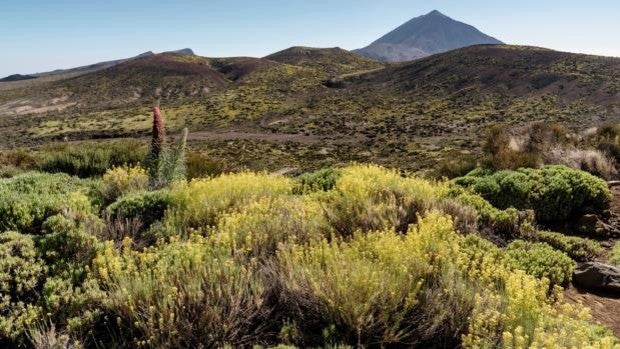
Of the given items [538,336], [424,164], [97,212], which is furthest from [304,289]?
[424,164]

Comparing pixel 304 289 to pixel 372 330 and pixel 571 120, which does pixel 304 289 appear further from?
pixel 571 120

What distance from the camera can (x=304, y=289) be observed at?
4426mm

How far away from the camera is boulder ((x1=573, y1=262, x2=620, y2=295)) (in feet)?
20.0

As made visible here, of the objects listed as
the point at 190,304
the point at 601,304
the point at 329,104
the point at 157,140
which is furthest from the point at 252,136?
the point at 190,304

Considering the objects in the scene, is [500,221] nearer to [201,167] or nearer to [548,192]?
[548,192]

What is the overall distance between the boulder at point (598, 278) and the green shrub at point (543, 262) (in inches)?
6.3

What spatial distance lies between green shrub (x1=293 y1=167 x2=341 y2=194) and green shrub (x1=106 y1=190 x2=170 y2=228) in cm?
285

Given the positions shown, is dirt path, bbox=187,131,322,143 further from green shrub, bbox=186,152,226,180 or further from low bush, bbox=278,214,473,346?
low bush, bbox=278,214,473,346

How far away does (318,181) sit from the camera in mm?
9828

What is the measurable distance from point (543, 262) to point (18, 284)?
5.75m

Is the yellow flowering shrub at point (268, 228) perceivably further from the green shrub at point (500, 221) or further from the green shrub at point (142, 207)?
the green shrub at point (500, 221)

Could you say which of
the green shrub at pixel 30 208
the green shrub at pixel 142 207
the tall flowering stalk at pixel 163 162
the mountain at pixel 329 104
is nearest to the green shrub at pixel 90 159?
the tall flowering stalk at pixel 163 162

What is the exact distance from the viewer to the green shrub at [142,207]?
7.00m

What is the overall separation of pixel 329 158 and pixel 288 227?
99.0 feet
